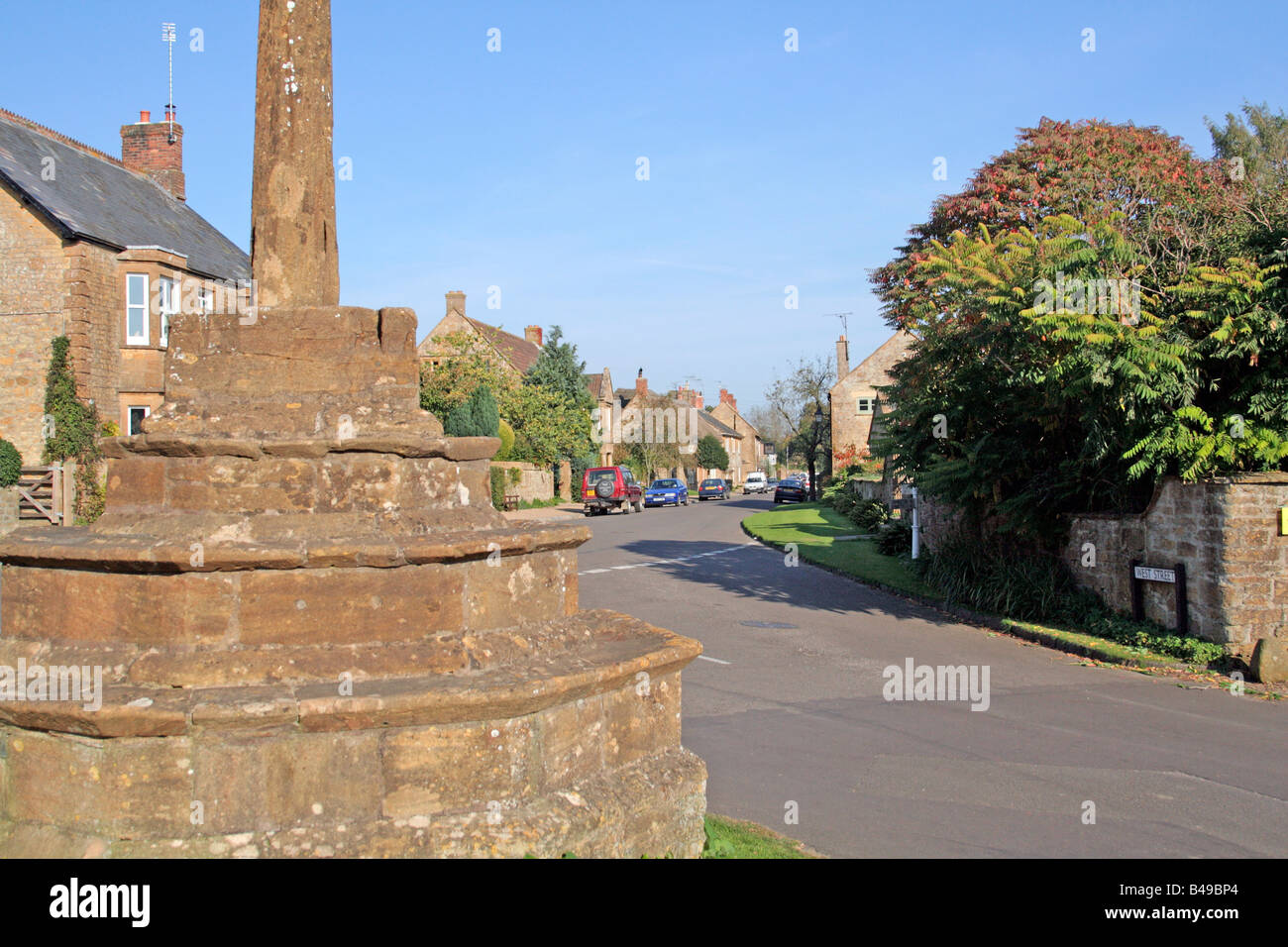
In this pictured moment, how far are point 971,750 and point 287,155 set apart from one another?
234 inches

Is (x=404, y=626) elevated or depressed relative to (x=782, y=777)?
elevated

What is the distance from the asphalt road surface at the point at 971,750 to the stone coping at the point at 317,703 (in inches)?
82.5

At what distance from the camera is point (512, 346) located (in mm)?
59500

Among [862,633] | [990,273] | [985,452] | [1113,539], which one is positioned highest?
[990,273]

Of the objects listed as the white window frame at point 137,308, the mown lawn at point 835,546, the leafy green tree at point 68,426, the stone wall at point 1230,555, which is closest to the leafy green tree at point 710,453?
the mown lawn at point 835,546

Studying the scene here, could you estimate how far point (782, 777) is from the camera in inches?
237

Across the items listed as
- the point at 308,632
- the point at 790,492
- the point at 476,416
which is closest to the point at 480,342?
the point at 476,416

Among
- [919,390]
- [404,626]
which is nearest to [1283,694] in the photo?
[919,390]

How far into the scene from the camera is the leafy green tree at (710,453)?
83500 millimetres

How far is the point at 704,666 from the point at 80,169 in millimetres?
27158

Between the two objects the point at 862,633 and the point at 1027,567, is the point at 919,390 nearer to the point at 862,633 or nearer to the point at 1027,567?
the point at 1027,567

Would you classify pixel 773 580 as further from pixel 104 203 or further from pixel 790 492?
pixel 790 492

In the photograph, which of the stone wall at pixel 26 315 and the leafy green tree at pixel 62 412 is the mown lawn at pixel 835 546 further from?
the stone wall at pixel 26 315
